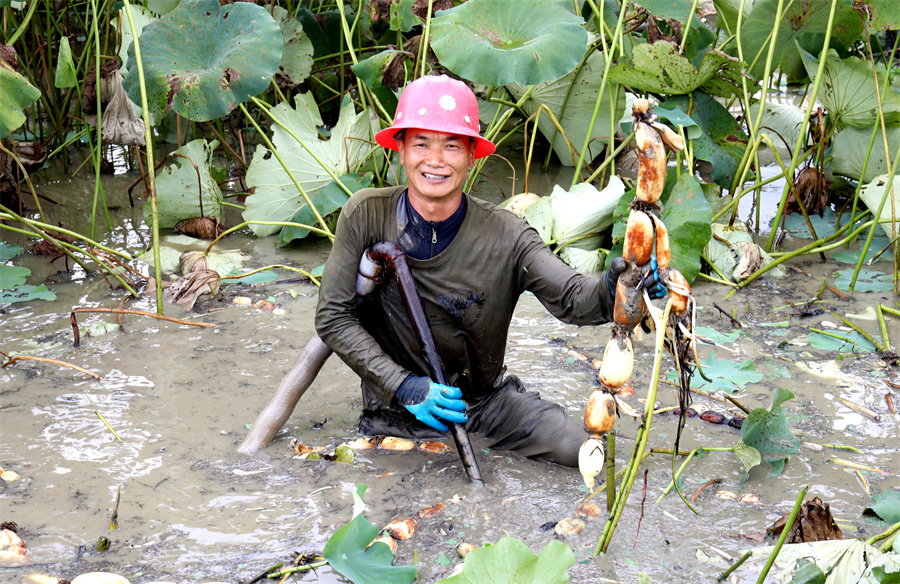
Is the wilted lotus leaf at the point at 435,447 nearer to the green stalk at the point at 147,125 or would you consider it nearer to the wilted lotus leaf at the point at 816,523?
the wilted lotus leaf at the point at 816,523

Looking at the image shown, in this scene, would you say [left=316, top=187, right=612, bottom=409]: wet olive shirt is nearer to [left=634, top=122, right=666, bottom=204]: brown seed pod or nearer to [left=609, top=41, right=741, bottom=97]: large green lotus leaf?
[left=634, top=122, right=666, bottom=204]: brown seed pod

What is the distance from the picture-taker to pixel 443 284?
7.61 feet

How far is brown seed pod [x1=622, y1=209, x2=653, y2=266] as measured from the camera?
5.60 ft

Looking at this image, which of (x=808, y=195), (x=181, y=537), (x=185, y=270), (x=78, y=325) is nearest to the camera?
(x=181, y=537)

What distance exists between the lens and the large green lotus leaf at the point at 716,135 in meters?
3.94

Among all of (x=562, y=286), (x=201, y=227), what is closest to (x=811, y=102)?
(x=562, y=286)

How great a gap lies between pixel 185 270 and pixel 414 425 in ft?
5.55

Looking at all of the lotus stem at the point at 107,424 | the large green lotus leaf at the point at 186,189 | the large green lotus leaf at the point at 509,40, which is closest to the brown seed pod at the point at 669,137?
the large green lotus leaf at the point at 509,40

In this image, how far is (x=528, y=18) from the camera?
335 centimetres

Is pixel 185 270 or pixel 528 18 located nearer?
pixel 528 18

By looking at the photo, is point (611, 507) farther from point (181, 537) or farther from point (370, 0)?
point (370, 0)

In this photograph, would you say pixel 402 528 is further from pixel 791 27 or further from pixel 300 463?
pixel 791 27

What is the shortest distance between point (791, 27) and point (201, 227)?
3.26 metres

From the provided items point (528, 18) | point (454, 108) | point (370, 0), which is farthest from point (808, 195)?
point (454, 108)
